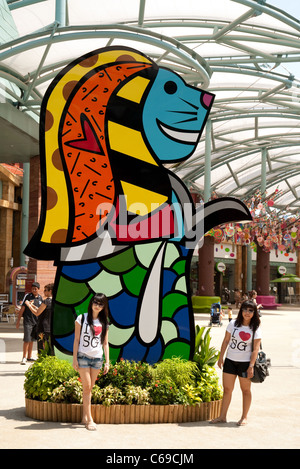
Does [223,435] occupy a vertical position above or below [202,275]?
below

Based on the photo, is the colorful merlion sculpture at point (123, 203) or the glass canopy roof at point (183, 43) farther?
the glass canopy roof at point (183, 43)

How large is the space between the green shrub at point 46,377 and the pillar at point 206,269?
2942 cm

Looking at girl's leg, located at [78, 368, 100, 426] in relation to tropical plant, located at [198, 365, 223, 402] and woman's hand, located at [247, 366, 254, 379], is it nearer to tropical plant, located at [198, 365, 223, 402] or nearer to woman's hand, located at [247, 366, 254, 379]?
tropical plant, located at [198, 365, 223, 402]

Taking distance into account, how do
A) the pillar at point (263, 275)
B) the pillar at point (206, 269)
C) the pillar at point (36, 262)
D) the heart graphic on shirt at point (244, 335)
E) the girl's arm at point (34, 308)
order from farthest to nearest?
the pillar at point (263, 275) < the pillar at point (206, 269) < the pillar at point (36, 262) < the girl's arm at point (34, 308) < the heart graphic on shirt at point (244, 335)

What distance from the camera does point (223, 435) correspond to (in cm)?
611

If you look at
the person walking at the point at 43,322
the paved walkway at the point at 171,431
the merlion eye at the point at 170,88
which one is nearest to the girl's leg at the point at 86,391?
the paved walkway at the point at 171,431

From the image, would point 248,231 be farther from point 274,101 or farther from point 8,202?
point 8,202

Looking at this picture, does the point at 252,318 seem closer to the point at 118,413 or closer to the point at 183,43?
the point at 118,413

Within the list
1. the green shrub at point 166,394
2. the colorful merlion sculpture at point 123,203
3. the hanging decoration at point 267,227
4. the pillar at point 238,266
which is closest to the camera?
the green shrub at point 166,394

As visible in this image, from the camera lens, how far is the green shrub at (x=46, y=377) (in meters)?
6.82

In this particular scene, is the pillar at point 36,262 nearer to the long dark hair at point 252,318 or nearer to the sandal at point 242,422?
the long dark hair at point 252,318

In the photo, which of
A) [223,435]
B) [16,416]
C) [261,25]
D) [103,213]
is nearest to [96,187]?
[103,213]
